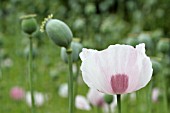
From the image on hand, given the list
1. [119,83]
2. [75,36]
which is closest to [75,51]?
[119,83]

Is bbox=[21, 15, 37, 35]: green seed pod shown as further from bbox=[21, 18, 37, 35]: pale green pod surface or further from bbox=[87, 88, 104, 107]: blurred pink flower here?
bbox=[87, 88, 104, 107]: blurred pink flower

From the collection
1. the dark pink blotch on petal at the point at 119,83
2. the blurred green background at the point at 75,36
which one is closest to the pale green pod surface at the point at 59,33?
the dark pink blotch on petal at the point at 119,83

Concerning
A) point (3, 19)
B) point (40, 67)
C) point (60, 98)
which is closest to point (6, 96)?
point (60, 98)

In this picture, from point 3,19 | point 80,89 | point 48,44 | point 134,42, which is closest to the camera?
point 134,42

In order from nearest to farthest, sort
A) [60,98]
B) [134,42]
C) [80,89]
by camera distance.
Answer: [134,42] < [60,98] < [80,89]

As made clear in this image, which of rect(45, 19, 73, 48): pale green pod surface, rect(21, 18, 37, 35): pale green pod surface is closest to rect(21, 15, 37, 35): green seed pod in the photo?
rect(21, 18, 37, 35): pale green pod surface

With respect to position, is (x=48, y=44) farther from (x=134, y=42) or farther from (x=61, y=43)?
(x=61, y=43)
